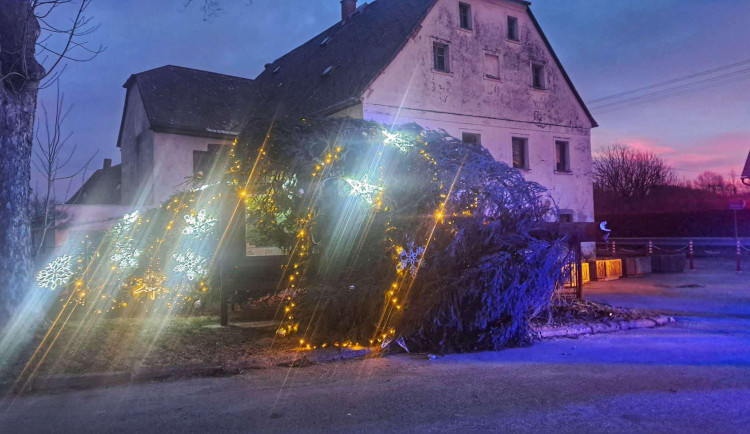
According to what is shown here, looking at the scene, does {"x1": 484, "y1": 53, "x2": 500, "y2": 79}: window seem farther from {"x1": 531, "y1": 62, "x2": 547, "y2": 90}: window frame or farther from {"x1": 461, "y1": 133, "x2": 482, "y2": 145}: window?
{"x1": 461, "y1": 133, "x2": 482, "y2": 145}: window

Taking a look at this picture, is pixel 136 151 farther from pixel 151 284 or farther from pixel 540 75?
pixel 540 75

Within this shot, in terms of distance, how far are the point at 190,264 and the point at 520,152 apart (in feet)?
49.5

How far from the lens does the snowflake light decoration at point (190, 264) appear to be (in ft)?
31.2

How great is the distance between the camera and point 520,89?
21047mm

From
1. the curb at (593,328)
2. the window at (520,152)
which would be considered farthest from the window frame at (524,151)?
the curb at (593,328)

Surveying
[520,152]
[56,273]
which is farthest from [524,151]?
[56,273]

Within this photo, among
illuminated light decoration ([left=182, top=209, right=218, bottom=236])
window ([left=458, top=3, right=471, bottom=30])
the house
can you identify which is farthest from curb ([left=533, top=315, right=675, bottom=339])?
window ([left=458, top=3, right=471, bottom=30])

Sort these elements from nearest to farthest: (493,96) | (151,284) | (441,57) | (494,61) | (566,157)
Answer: (151,284) < (441,57) < (493,96) < (494,61) < (566,157)

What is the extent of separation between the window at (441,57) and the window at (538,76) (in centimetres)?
446

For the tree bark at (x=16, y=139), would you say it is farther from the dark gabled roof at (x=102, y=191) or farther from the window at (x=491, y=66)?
the dark gabled roof at (x=102, y=191)

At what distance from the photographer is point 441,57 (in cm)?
1928

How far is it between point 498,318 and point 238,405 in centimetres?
389

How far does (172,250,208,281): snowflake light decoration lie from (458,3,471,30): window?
1419cm

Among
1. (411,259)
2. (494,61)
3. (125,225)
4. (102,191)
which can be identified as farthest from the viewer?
(102,191)
